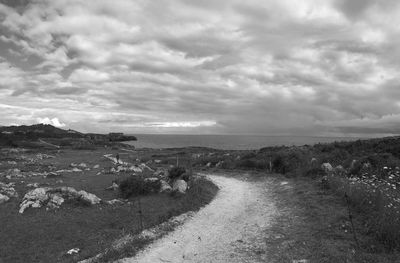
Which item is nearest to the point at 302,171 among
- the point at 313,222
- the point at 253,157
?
the point at 253,157

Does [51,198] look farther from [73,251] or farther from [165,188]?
[73,251]

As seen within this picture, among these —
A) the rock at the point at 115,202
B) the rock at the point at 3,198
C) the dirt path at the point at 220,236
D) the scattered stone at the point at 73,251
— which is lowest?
the scattered stone at the point at 73,251

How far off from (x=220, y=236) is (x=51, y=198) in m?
12.1

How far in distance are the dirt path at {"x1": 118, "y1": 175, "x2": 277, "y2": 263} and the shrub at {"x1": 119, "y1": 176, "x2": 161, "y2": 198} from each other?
4974 millimetres

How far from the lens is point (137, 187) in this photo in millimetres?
26234

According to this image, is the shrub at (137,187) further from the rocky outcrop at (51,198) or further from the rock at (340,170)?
the rock at (340,170)

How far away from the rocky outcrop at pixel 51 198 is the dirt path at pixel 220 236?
7606 mm

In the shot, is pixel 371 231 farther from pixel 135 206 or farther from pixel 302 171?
pixel 302 171

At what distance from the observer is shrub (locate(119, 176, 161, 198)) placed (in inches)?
1017

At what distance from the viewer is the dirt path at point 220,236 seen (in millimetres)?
13820

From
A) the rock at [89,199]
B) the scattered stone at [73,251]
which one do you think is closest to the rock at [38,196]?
the rock at [89,199]

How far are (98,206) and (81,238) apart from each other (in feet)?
18.8

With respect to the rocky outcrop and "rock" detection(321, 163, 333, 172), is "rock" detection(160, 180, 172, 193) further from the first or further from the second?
"rock" detection(321, 163, 333, 172)

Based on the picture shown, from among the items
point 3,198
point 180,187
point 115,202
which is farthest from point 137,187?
point 3,198
